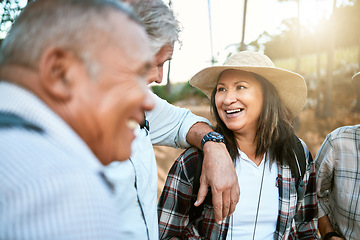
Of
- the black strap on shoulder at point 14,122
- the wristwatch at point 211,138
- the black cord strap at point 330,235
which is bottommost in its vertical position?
the black cord strap at point 330,235

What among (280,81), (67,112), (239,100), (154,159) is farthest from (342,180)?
(67,112)

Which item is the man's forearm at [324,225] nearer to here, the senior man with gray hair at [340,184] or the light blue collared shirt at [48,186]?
the senior man with gray hair at [340,184]

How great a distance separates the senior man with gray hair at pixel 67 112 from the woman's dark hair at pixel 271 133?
1.59 meters

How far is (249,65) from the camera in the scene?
77.8 inches

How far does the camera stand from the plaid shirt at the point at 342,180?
1993mm

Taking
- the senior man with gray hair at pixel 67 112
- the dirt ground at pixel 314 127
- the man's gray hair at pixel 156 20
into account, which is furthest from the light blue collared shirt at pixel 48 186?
the dirt ground at pixel 314 127

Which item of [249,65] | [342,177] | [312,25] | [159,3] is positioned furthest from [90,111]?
[312,25]

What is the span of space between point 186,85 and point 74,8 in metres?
25.3

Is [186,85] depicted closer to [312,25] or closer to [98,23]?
[312,25]

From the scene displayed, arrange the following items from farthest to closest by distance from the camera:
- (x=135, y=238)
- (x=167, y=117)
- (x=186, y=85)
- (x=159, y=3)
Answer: (x=186, y=85)
(x=167, y=117)
(x=159, y=3)
(x=135, y=238)

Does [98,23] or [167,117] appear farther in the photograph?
[167,117]

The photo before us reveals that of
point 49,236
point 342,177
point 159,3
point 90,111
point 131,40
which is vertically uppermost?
point 159,3

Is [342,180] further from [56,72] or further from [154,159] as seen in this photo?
[56,72]

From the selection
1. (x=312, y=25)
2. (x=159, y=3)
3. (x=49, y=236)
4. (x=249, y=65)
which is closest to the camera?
(x=49, y=236)
